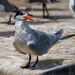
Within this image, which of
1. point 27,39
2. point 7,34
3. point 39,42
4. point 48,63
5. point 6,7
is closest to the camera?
point 27,39

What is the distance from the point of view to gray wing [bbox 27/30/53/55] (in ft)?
13.3

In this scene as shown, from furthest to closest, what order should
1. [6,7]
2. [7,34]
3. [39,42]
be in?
1. [6,7]
2. [7,34]
3. [39,42]

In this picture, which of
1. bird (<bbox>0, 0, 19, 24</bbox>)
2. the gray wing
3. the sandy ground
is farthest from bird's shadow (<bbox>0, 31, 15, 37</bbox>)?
the gray wing

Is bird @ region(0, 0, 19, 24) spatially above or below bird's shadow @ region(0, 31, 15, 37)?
above

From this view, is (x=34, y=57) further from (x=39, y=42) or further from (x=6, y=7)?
(x=6, y=7)

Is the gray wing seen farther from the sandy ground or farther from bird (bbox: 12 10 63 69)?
the sandy ground

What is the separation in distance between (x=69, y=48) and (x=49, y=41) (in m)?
1.37

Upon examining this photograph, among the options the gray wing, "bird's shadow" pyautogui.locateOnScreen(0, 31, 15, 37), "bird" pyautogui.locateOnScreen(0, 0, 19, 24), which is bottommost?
"bird's shadow" pyautogui.locateOnScreen(0, 31, 15, 37)

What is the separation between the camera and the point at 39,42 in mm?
4191

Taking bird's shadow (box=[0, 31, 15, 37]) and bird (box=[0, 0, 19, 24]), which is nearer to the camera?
bird's shadow (box=[0, 31, 15, 37])

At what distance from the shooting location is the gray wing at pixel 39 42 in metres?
4.06

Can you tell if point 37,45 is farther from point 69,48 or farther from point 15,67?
point 69,48

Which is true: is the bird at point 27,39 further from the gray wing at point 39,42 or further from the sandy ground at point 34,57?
the sandy ground at point 34,57

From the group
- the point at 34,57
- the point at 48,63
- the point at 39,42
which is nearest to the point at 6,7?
the point at 34,57
